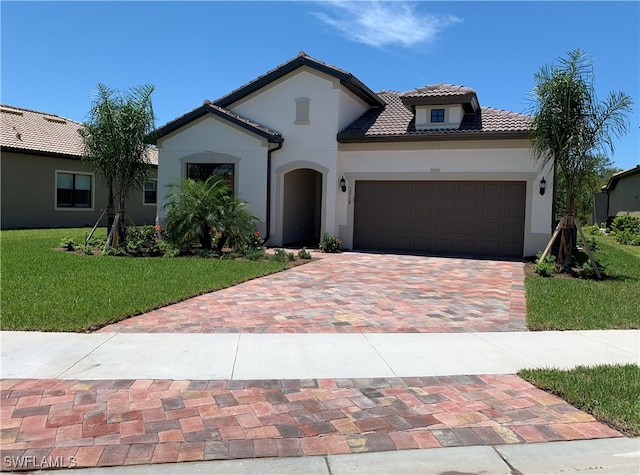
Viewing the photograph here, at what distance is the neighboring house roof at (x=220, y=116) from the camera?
17750 mm

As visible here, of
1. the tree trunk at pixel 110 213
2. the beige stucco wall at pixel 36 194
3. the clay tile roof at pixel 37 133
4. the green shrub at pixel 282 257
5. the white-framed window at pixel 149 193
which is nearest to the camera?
the green shrub at pixel 282 257

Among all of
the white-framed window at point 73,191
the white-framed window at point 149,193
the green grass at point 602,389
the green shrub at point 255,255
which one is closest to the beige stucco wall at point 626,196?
the green shrub at point 255,255

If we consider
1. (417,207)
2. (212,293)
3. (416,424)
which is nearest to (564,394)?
(416,424)

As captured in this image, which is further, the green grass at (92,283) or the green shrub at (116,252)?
the green shrub at (116,252)

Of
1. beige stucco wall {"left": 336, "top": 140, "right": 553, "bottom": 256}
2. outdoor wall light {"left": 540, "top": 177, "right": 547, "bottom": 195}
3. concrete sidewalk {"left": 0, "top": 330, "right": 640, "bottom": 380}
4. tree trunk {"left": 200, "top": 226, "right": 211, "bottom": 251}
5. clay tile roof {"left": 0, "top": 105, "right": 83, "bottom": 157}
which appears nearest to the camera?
concrete sidewalk {"left": 0, "top": 330, "right": 640, "bottom": 380}

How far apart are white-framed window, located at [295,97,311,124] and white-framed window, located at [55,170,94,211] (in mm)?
13134

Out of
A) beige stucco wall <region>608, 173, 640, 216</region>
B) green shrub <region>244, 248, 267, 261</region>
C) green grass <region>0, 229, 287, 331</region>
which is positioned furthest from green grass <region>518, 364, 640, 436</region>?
beige stucco wall <region>608, 173, 640, 216</region>

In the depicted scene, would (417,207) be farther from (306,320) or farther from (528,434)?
(528,434)

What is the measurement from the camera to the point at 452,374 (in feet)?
17.8

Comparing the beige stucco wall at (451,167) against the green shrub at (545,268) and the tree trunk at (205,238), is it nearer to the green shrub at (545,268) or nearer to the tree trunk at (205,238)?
the green shrub at (545,268)

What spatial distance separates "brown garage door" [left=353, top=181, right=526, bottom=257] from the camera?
1683cm

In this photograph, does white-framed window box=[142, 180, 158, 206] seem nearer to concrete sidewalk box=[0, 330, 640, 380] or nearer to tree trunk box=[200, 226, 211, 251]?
tree trunk box=[200, 226, 211, 251]

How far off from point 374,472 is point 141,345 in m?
3.67

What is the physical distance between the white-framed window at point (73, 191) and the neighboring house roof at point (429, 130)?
14732mm
